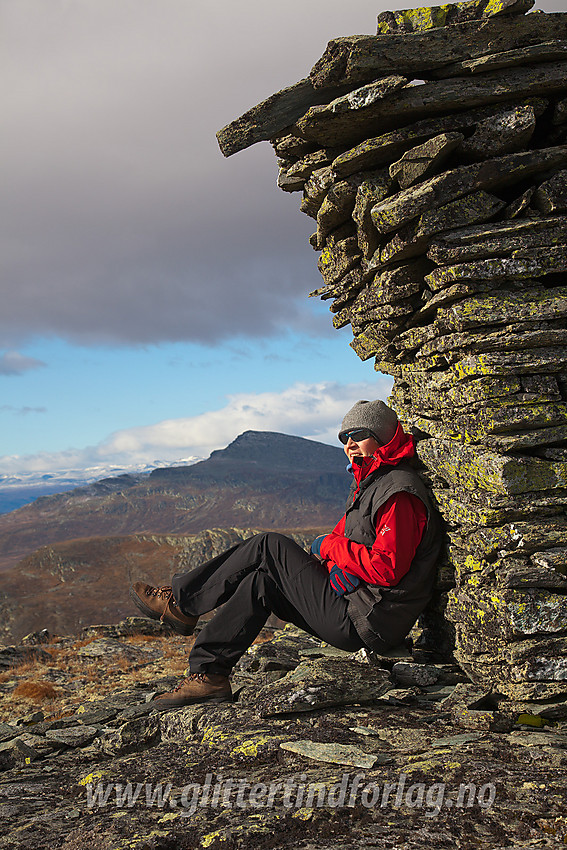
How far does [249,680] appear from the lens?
10430mm

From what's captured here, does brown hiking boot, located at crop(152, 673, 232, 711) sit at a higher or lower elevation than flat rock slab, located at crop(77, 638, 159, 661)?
Result: higher

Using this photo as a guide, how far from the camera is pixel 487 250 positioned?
7.87m

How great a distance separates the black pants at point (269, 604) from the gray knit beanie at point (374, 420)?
6.98 ft

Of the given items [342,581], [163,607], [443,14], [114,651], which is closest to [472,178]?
[443,14]

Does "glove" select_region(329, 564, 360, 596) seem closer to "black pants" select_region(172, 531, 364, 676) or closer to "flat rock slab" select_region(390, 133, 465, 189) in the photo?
"black pants" select_region(172, 531, 364, 676)

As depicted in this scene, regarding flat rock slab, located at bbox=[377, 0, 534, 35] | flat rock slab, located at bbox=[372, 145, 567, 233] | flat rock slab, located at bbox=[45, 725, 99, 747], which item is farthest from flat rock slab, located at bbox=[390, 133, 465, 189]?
flat rock slab, located at bbox=[45, 725, 99, 747]

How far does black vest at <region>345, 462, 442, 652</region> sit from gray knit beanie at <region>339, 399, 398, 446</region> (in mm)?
565

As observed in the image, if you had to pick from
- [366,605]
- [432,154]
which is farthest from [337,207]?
[366,605]

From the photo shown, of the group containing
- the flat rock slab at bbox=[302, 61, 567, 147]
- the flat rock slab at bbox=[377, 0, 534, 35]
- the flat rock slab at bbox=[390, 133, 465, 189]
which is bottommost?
the flat rock slab at bbox=[390, 133, 465, 189]

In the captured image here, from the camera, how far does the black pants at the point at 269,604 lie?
27.1 ft

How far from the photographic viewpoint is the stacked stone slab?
7.58 meters

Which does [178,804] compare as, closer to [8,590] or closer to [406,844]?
[406,844]

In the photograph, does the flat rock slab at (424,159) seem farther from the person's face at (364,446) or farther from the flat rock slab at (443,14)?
the person's face at (364,446)

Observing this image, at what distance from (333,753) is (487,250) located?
6593mm
